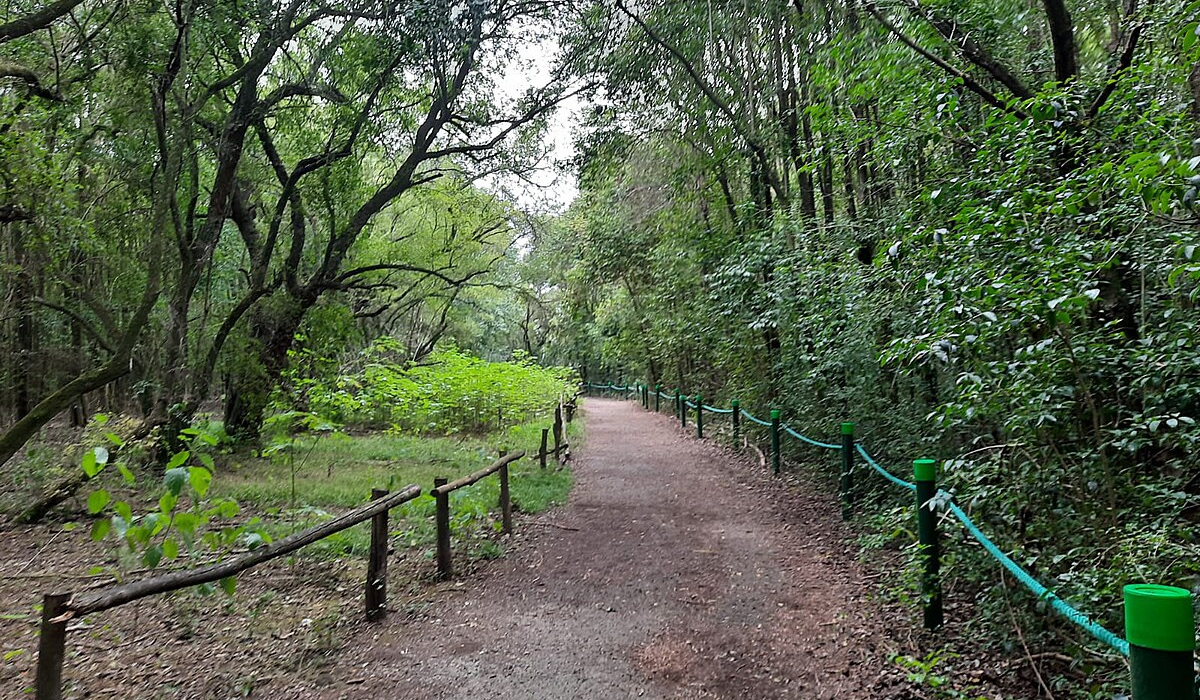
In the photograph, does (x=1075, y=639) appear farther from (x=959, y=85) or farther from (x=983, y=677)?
(x=959, y=85)

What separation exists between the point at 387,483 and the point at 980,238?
8.82 m

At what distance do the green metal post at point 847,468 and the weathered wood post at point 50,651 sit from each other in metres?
6.62

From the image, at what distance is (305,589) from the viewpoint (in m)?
5.82

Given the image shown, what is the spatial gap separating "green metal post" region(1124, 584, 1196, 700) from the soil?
2.29m

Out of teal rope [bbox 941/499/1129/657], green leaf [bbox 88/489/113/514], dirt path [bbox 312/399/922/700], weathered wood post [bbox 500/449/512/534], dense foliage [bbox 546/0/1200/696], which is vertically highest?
dense foliage [bbox 546/0/1200/696]

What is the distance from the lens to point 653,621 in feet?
16.5

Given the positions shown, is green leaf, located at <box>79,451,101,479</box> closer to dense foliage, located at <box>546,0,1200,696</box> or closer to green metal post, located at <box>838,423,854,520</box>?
dense foliage, located at <box>546,0,1200,696</box>

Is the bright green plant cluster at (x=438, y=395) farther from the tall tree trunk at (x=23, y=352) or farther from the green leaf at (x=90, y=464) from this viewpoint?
the green leaf at (x=90, y=464)

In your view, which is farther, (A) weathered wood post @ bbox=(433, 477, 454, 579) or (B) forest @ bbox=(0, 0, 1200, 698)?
(A) weathered wood post @ bbox=(433, 477, 454, 579)

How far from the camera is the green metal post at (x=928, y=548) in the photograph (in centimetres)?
433

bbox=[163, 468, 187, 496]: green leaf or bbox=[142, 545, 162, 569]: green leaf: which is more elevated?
bbox=[163, 468, 187, 496]: green leaf

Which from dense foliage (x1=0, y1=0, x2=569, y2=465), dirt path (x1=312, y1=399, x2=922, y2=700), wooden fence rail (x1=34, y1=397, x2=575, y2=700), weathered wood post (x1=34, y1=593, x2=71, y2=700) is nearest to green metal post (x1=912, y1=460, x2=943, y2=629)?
dirt path (x1=312, y1=399, x2=922, y2=700)

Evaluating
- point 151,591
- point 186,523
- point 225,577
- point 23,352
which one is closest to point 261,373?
point 23,352

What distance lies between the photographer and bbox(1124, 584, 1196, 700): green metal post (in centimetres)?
165
